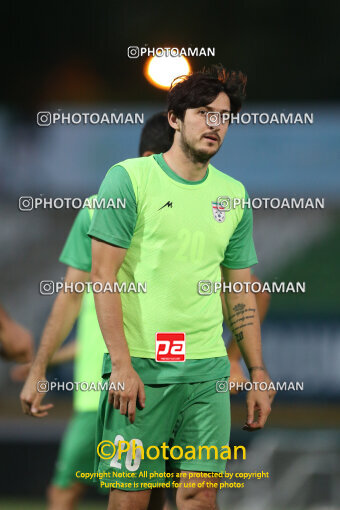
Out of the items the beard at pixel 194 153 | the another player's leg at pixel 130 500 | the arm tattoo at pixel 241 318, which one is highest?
the beard at pixel 194 153

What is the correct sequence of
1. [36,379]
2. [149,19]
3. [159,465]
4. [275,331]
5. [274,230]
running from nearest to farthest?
[159,465] < [36,379] < [149,19] < [275,331] < [274,230]

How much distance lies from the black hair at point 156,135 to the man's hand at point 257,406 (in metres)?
0.76

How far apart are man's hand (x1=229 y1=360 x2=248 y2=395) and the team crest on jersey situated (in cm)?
56

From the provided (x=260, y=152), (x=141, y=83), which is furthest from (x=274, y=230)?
(x=141, y=83)

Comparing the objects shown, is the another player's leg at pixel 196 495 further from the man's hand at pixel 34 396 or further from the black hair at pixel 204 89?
the black hair at pixel 204 89

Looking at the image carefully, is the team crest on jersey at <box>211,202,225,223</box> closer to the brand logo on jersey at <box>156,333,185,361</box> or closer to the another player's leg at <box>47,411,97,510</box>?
the brand logo on jersey at <box>156,333,185,361</box>

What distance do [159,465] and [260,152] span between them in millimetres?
1153

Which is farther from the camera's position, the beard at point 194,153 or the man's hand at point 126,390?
the beard at point 194,153

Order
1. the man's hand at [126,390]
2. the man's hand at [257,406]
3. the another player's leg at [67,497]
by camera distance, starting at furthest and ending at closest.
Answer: the another player's leg at [67,497], the man's hand at [257,406], the man's hand at [126,390]

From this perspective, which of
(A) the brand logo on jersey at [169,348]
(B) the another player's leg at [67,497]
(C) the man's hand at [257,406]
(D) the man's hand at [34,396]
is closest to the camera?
(A) the brand logo on jersey at [169,348]

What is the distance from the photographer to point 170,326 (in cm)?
236

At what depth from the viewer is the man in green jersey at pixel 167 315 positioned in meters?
2.32

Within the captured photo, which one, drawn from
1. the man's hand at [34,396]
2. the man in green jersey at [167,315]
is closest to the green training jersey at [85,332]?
the man's hand at [34,396]

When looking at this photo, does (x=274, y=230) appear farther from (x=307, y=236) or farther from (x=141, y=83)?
(x=141, y=83)
